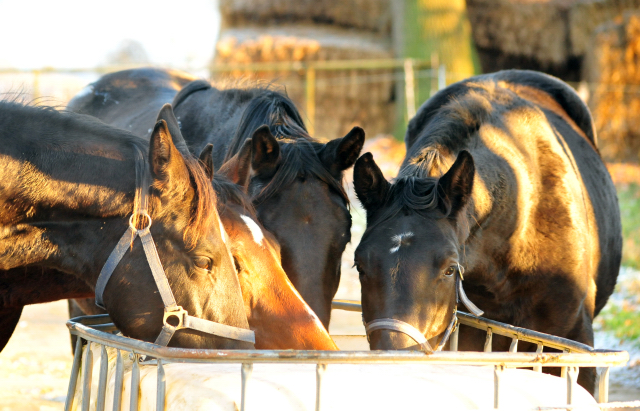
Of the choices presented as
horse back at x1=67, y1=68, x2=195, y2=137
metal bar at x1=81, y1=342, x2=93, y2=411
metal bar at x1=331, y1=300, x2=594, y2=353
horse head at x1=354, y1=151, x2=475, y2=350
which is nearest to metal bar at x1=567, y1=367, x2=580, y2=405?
metal bar at x1=331, y1=300, x2=594, y2=353

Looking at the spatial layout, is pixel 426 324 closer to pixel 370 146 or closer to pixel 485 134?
pixel 485 134

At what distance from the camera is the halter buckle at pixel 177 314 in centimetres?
197

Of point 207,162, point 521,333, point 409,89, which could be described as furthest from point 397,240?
point 409,89

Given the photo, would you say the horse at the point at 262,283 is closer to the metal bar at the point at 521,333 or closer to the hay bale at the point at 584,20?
the metal bar at the point at 521,333

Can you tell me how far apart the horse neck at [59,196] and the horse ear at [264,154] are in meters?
0.70

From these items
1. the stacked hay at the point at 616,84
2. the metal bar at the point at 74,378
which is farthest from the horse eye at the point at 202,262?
the stacked hay at the point at 616,84

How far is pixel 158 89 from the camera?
16.6ft

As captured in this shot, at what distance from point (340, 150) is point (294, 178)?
30 centimetres

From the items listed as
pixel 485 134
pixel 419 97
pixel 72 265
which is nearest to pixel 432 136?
pixel 485 134

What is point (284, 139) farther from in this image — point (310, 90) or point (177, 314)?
point (310, 90)

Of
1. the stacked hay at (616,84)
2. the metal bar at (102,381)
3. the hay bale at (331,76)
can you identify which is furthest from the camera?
the hay bale at (331,76)

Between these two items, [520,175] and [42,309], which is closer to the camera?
[520,175]

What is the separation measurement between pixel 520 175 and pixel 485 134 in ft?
0.93

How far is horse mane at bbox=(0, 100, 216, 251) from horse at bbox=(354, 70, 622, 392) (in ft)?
2.67
